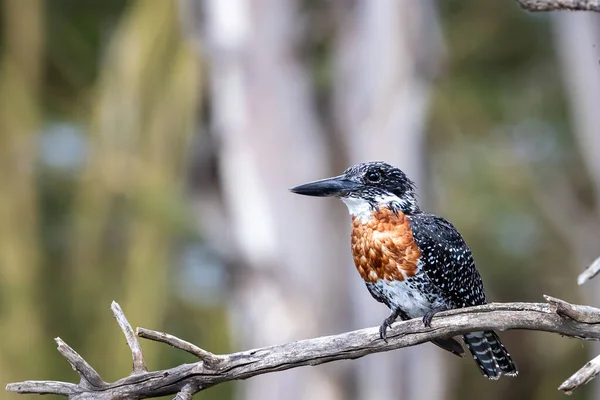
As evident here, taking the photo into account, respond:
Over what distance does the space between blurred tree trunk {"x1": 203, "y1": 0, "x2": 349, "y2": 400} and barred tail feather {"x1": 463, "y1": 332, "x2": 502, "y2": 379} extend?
5.00 metres

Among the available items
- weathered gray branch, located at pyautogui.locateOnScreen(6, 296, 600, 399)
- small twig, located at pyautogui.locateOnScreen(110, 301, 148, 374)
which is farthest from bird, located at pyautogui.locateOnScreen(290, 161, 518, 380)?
small twig, located at pyautogui.locateOnScreen(110, 301, 148, 374)

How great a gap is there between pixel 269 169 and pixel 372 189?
518cm

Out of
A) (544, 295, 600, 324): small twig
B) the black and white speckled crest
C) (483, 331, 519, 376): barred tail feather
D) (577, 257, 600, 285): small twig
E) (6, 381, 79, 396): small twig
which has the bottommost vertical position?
(483, 331, 519, 376): barred tail feather

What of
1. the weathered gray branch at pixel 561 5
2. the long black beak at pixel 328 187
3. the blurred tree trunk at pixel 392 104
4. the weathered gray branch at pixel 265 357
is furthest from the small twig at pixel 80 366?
the blurred tree trunk at pixel 392 104

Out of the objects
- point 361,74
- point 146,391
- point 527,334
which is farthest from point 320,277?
point 146,391

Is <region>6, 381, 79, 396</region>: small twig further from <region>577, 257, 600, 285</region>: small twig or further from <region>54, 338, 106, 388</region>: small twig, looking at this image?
<region>577, 257, 600, 285</region>: small twig

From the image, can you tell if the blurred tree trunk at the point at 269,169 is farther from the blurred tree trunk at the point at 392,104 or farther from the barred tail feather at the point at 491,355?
the barred tail feather at the point at 491,355

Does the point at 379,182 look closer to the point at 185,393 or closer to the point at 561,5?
the point at 561,5

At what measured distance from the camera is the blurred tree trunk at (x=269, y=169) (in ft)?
28.6

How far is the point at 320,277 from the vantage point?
9.33 metres

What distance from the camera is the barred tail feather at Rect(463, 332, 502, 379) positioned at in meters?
3.71

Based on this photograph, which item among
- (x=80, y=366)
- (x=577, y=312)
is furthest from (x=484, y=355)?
(x=80, y=366)

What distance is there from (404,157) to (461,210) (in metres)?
3.90

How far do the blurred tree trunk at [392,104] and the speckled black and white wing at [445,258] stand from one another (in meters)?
4.62
